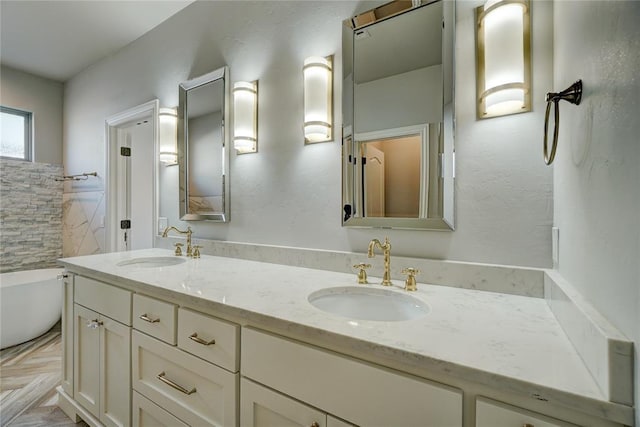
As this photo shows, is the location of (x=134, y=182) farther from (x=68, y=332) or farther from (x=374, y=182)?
(x=374, y=182)

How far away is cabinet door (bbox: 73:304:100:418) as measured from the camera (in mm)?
1488

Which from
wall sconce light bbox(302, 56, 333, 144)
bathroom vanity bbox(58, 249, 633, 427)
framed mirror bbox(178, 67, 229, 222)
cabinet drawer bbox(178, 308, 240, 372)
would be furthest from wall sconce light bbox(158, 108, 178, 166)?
cabinet drawer bbox(178, 308, 240, 372)

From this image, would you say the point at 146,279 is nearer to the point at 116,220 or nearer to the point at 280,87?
the point at 280,87

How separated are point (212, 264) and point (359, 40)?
1.35 m

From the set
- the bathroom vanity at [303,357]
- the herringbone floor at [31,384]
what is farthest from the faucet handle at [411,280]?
the herringbone floor at [31,384]

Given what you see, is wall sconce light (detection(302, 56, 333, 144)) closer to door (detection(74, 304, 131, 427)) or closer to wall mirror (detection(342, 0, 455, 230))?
wall mirror (detection(342, 0, 455, 230))

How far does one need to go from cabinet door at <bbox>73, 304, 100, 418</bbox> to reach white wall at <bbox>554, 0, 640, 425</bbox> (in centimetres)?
187

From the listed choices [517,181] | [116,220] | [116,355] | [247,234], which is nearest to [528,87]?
[517,181]

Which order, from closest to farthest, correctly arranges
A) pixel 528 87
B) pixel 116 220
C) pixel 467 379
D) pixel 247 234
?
pixel 467 379 < pixel 528 87 < pixel 247 234 < pixel 116 220

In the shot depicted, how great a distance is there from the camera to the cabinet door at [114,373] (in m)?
1.32

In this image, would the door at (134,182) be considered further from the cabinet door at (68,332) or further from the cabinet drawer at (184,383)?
the cabinet drawer at (184,383)

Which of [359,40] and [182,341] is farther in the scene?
[359,40]

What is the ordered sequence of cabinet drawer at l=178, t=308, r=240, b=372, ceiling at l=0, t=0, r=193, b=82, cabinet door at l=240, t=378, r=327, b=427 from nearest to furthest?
cabinet door at l=240, t=378, r=327, b=427 → cabinet drawer at l=178, t=308, r=240, b=372 → ceiling at l=0, t=0, r=193, b=82

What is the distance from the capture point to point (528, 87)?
1.04 meters
